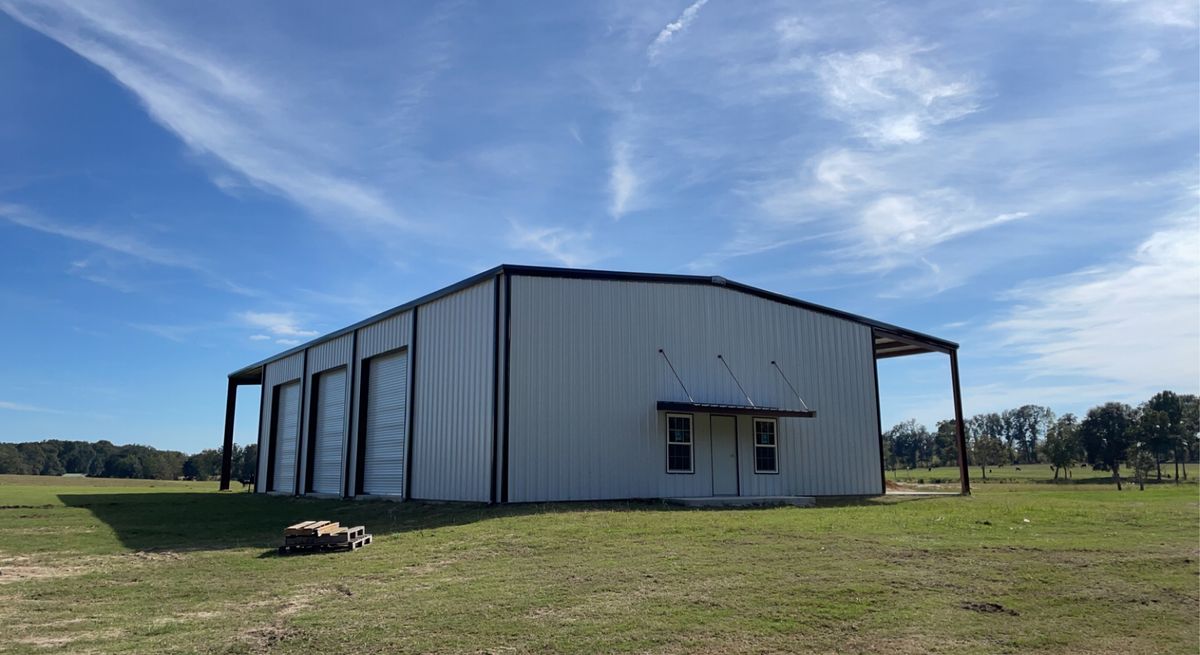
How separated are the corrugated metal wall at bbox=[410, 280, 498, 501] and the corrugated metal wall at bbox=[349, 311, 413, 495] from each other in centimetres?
88

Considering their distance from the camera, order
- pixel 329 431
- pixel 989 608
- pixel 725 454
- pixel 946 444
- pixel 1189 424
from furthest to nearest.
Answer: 1. pixel 946 444
2. pixel 1189 424
3. pixel 329 431
4. pixel 725 454
5. pixel 989 608

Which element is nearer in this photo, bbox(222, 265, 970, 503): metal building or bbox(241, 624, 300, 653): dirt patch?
bbox(241, 624, 300, 653): dirt patch

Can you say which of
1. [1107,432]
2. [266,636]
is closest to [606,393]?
[266,636]

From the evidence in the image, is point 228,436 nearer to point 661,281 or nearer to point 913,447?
point 661,281

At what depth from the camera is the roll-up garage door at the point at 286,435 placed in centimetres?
3255

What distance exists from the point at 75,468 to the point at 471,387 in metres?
121

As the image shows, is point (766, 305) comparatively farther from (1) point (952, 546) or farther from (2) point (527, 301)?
(1) point (952, 546)

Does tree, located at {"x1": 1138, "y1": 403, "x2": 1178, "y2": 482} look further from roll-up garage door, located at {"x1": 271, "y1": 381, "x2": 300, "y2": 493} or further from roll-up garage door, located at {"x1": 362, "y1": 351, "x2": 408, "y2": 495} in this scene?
roll-up garage door, located at {"x1": 271, "y1": 381, "x2": 300, "y2": 493}

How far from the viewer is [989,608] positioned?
25.9 ft

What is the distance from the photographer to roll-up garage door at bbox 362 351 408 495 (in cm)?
2453

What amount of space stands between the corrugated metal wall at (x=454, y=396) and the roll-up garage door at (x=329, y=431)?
5.86 meters

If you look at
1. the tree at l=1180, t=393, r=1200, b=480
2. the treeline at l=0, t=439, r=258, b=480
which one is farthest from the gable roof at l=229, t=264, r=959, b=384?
the treeline at l=0, t=439, r=258, b=480

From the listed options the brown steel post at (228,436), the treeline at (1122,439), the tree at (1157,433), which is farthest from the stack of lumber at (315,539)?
the tree at (1157,433)

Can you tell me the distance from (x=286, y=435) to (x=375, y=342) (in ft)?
33.7
